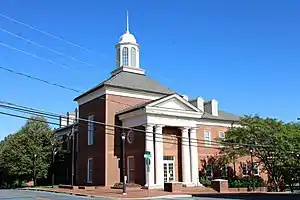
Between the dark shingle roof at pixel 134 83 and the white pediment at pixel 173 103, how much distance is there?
A: 16.1ft

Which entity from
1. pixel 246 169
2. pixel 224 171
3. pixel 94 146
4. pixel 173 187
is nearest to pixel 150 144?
→ pixel 173 187

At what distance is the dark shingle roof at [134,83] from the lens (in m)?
44.7

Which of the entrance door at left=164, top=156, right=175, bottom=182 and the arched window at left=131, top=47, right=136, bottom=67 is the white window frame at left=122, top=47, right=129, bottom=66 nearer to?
the arched window at left=131, top=47, right=136, bottom=67

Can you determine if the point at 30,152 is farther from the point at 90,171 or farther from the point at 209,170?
the point at 209,170

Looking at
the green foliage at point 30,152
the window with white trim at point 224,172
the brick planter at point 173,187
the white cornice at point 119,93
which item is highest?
the white cornice at point 119,93

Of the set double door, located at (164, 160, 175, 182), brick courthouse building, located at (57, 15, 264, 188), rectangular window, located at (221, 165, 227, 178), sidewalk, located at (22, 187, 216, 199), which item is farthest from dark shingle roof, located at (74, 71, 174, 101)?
sidewalk, located at (22, 187, 216, 199)

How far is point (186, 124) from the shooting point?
4228cm

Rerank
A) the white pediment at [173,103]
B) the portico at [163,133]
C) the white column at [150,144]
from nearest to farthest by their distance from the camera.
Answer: the white column at [150,144] → the portico at [163,133] → the white pediment at [173,103]

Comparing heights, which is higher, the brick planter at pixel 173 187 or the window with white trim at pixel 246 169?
the window with white trim at pixel 246 169

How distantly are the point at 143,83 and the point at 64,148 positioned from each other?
20352 millimetres

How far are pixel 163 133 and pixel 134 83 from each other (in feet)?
25.6

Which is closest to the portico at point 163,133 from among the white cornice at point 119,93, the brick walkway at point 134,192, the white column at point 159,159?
the white column at point 159,159

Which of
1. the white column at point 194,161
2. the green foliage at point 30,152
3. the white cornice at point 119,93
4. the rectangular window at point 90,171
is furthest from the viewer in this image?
the green foliage at point 30,152

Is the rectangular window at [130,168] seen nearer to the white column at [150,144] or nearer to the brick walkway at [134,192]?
the white column at [150,144]
